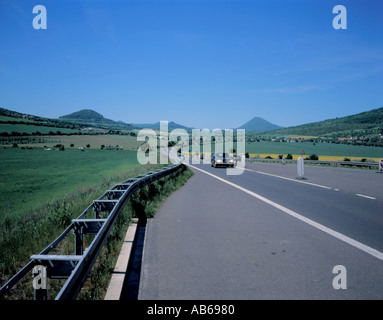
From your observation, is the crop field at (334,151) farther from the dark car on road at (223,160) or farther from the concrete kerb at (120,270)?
the concrete kerb at (120,270)

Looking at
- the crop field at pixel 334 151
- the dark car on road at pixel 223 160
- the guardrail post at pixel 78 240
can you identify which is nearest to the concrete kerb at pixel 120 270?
the guardrail post at pixel 78 240

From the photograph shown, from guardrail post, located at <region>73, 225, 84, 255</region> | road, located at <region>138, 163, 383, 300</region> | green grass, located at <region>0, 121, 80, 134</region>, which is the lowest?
road, located at <region>138, 163, 383, 300</region>

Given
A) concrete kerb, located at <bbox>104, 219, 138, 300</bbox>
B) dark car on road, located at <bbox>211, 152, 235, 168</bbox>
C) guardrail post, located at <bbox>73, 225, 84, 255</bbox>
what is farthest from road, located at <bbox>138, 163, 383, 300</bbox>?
dark car on road, located at <bbox>211, 152, 235, 168</bbox>

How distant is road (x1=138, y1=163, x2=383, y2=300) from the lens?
3887mm

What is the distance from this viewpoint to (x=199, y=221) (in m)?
7.93

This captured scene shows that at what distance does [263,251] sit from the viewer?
5.43m

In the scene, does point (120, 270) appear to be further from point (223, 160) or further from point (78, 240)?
point (223, 160)

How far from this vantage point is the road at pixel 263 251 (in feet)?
12.8

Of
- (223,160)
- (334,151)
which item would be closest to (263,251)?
(223,160)

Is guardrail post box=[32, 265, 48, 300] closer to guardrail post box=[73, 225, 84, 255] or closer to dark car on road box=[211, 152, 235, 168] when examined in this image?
guardrail post box=[73, 225, 84, 255]

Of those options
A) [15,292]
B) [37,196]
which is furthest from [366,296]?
[37,196]
